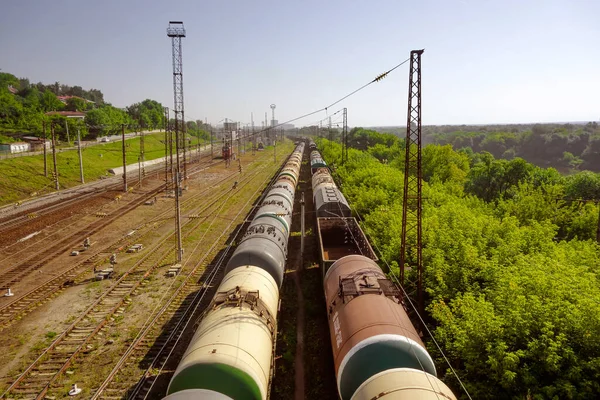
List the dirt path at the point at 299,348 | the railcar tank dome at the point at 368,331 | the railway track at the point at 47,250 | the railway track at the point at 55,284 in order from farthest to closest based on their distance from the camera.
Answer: the railway track at the point at 47,250, the railway track at the point at 55,284, the dirt path at the point at 299,348, the railcar tank dome at the point at 368,331

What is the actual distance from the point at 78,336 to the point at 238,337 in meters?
11.3

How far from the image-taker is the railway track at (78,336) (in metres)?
14.4

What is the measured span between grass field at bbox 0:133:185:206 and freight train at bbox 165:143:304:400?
1637 inches

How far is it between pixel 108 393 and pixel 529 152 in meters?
159

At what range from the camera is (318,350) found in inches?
682

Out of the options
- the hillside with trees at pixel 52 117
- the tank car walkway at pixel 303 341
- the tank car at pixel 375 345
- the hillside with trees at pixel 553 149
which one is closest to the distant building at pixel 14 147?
the hillside with trees at pixel 52 117

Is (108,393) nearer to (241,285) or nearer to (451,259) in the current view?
(241,285)

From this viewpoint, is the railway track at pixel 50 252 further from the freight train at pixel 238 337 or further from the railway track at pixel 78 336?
the freight train at pixel 238 337

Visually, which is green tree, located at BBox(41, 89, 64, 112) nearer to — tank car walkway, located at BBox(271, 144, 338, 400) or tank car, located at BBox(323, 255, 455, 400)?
tank car walkway, located at BBox(271, 144, 338, 400)

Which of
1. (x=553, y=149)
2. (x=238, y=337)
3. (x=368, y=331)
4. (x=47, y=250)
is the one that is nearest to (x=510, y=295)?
(x=368, y=331)

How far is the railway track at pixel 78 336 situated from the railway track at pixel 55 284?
324 centimetres

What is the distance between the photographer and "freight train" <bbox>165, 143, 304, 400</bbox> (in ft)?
33.0

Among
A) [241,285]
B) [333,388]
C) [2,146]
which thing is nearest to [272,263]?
[241,285]

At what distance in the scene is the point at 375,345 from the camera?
10945 millimetres
